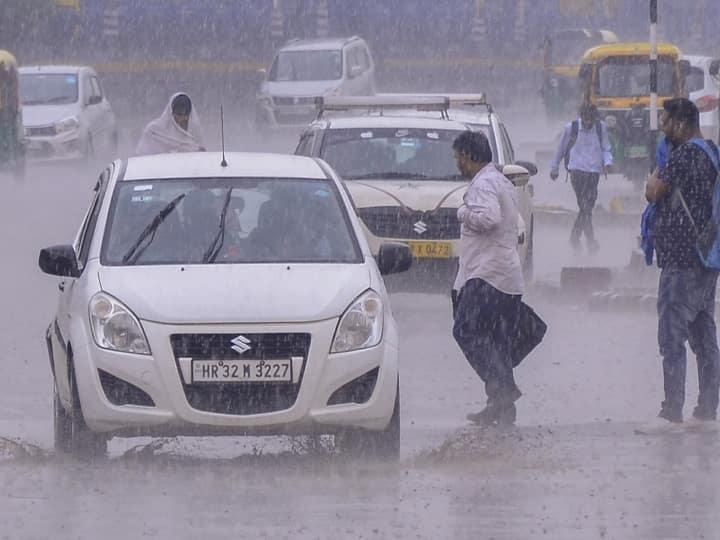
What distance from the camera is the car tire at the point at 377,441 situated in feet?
27.6

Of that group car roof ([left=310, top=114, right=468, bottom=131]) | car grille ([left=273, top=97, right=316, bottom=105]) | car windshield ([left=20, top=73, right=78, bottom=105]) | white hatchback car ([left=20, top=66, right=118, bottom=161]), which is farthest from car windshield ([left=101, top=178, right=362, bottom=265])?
car grille ([left=273, top=97, right=316, bottom=105])

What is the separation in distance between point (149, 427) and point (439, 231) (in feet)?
22.6

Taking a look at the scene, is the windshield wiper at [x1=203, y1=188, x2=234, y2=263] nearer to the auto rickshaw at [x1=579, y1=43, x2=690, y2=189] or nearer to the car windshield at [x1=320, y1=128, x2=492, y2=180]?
the car windshield at [x1=320, y1=128, x2=492, y2=180]

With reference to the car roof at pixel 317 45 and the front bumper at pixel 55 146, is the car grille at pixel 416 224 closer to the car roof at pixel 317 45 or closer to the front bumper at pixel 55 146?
the front bumper at pixel 55 146

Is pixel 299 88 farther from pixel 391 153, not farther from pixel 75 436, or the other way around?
pixel 75 436

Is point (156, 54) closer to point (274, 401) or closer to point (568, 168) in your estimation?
point (568, 168)

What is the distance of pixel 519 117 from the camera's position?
46.9 m

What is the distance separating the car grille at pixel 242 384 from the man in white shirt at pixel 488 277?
5.64ft

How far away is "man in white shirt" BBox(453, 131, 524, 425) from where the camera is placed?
9.51 metres

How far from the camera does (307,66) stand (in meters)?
36.2

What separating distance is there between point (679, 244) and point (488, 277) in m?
1.06

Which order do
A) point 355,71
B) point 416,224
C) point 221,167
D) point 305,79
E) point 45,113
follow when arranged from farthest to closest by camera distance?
point 355,71, point 305,79, point 45,113, point 416,224, point 221,167

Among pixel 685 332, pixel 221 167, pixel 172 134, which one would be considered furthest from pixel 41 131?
pixel 685 332

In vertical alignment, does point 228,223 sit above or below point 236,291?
above
